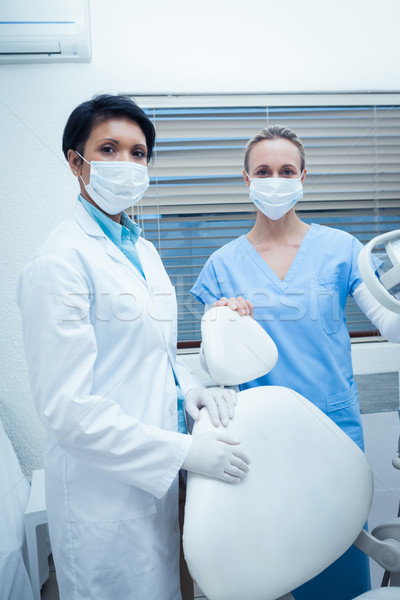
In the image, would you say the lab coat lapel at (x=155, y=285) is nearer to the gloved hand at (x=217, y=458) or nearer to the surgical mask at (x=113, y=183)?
the surgical mask at (x=113, y=183)

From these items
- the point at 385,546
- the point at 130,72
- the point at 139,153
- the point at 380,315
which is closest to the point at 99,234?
the point at 139,153

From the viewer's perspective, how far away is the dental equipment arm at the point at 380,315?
1.11 meters

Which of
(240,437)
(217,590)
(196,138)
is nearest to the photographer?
(217,590)

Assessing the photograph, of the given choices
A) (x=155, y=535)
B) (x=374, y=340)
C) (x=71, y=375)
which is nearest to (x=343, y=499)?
(x=155, y=535)

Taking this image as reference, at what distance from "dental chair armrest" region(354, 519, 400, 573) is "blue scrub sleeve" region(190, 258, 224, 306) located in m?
0.71

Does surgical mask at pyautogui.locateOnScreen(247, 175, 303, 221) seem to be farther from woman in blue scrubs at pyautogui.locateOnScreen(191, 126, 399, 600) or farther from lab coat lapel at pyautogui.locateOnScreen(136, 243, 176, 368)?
lab coat lapel at pyautogui.locateOnScreen(136, 243, 176, 368)

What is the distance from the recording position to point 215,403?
0.92 metres

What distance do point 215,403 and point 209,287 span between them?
49 cm

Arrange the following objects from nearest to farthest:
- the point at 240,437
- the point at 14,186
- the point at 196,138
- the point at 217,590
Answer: the point at 217,590, the point at 240,437, the point at 14,186, the point at 196,138

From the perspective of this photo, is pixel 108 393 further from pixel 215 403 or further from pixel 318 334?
pixel 318 334

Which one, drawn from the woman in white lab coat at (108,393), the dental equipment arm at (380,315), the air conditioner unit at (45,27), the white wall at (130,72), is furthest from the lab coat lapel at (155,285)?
the air conditioner unit at (45,27)

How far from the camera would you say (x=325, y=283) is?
4.14 ft

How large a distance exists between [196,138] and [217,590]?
5.58 ft

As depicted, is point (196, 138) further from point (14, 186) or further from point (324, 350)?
point (324, 350)
